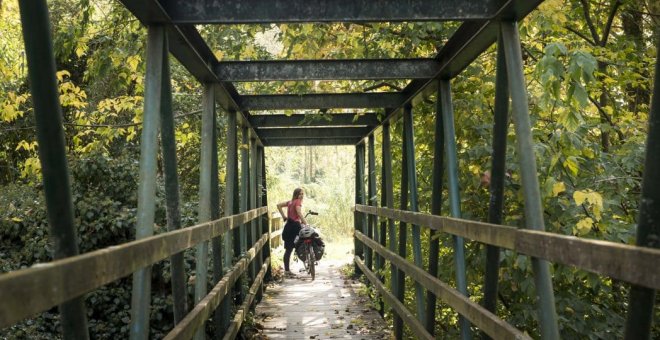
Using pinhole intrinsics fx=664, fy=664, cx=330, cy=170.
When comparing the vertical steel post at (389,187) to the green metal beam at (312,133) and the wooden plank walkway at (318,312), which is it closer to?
the wooden plank walkway at (318,312)

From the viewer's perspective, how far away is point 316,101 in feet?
23.8

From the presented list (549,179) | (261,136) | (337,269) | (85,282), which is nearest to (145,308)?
(85,282)

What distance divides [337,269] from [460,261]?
406 inches

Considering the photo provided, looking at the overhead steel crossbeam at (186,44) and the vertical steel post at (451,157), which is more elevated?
the overhead steel crossbeam at (186,44)

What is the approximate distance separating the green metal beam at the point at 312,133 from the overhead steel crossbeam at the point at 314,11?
6.83 metres

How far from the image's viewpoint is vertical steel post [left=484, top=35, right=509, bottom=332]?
3541mm

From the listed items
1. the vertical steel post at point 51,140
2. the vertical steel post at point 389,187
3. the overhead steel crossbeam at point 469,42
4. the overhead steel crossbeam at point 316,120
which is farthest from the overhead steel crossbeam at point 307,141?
the vertical steel post at point 51,140

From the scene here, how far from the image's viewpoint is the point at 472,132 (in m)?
5.72

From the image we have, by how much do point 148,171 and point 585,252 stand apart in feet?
6.79

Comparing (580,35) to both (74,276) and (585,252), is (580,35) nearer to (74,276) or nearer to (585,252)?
(585,252)

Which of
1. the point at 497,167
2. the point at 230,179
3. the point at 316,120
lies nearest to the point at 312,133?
the point at 316,120

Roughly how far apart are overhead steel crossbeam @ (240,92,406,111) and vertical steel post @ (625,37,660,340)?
199 inches

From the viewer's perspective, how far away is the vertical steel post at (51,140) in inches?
77.7

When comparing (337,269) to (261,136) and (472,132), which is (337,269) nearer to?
(261,136)
